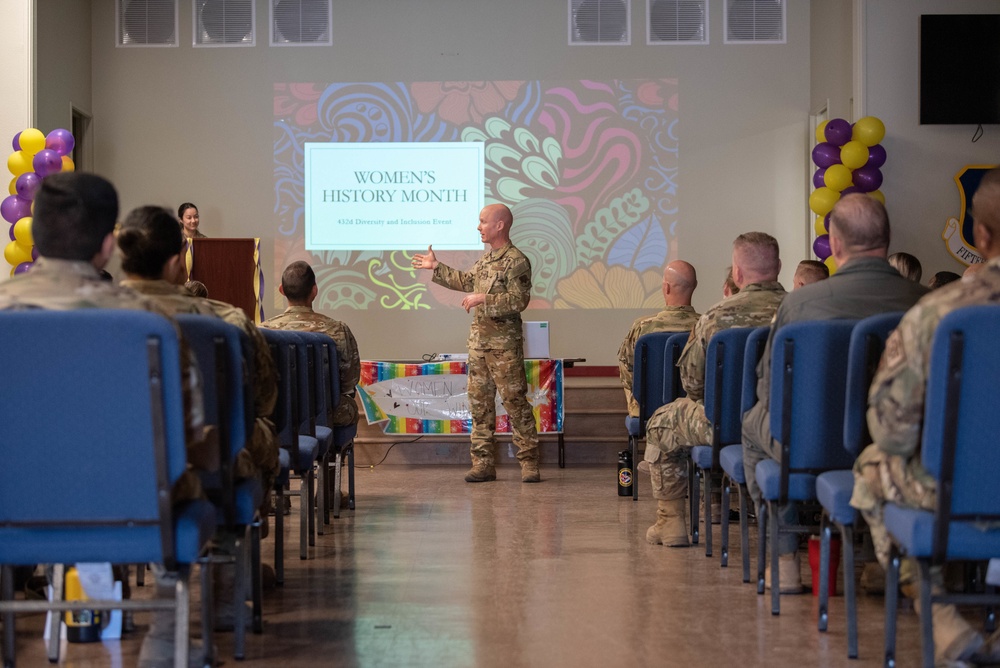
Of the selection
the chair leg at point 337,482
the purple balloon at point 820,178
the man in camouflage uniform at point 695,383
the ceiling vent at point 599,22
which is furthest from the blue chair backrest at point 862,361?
the ceiling vent at point 599,22

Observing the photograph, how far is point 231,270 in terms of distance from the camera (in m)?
8.47

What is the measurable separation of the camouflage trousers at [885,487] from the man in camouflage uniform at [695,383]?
1444mm

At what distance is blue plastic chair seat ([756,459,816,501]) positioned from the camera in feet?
10.2

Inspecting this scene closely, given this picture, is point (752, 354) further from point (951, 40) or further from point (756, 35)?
point (756, 35)

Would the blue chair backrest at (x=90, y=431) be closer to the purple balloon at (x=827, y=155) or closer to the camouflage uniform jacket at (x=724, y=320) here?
the camouflage uniform jacket at (x=724, y=320)

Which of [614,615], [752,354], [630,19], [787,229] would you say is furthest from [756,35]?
[614,615]

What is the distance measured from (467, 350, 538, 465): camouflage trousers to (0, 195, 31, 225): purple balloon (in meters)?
3.03

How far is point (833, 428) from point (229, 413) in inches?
65.2

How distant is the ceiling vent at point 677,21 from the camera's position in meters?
9.12

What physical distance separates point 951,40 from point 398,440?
474 cm

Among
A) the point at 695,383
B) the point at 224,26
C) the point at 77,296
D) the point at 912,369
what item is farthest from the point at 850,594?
the point at 224,26

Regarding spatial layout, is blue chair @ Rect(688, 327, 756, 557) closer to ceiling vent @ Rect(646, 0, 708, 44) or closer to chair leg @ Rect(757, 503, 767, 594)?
chair leg @ Rect(757, 503, 767, 594)

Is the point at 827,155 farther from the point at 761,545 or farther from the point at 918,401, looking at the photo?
the point at 918,401

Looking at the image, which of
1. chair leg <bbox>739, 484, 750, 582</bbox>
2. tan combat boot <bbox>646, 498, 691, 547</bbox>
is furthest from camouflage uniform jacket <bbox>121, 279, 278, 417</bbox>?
tan combat boot <bbox>646, 498, 691, 547</bbox>
